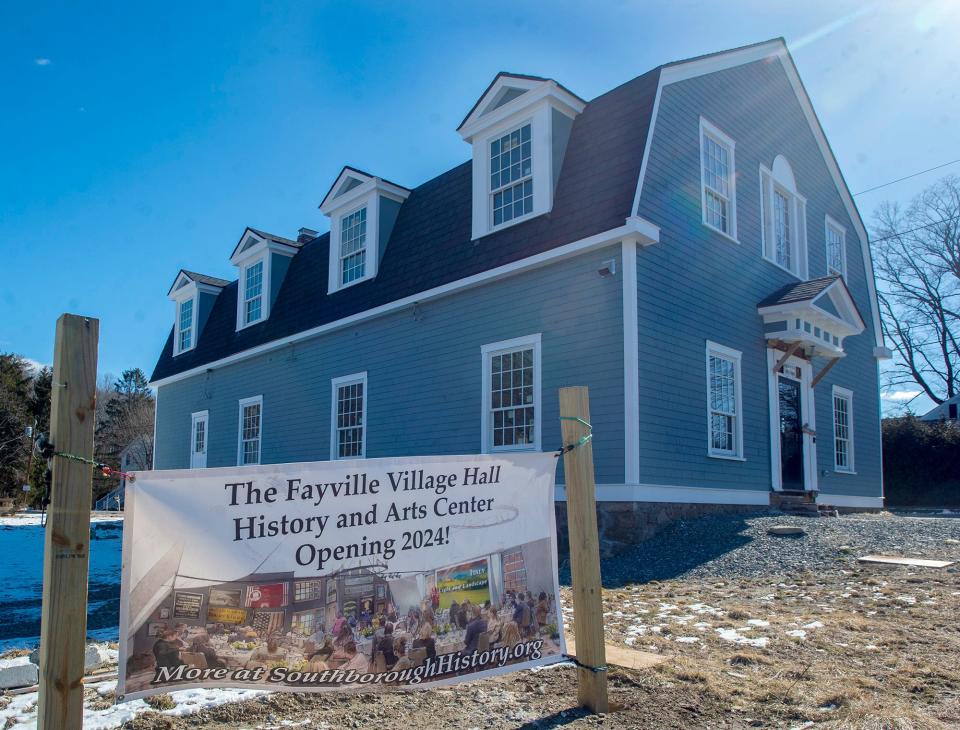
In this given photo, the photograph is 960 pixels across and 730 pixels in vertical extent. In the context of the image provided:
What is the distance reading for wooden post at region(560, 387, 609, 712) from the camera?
12.2ft

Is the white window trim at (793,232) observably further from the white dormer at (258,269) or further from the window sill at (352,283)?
the white dormer at (258,269)

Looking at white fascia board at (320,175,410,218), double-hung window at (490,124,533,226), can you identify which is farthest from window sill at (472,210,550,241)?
white fascia board at (320,175,410,218)

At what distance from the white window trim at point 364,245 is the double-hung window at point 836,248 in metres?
9.06

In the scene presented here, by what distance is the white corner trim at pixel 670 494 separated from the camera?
9.58 metres

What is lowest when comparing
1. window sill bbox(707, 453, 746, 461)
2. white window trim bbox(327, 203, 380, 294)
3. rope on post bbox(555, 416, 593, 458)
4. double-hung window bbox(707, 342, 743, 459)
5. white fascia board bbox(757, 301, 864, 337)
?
window sill bbox(707, 453, 746, 461)

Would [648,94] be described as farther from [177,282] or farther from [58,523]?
Answer: [177,282]

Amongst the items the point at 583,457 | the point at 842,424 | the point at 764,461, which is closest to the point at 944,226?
the point at 842,424

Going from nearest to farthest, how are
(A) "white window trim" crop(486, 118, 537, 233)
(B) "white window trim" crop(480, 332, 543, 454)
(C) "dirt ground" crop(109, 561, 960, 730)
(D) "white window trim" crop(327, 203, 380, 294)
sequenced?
1. (C) "dirt ground" crop(109, 561, 960, 730)
2. (B) "white window trim" crop(480, 332, 543, 454)
3. (A) "white window trim" crop(486, 118, 537, 233)
4. (D) "white window trim" crop(327, 203, 380, 294)

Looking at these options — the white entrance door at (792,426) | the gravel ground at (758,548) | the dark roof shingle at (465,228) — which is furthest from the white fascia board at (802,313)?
the dark roof shingle at (465,228)

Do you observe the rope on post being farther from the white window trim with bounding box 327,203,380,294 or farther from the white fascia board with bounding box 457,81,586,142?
the white window trim with bounding box 327,203,380,294

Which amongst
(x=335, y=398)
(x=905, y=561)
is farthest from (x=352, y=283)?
(x=905, y=561)

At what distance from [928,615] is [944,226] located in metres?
31.7

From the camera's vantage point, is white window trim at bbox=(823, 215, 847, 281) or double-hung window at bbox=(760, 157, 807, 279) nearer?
double-hung window at bbox=(760, 157, 807, 279)

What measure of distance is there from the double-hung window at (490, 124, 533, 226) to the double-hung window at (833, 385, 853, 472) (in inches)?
299
